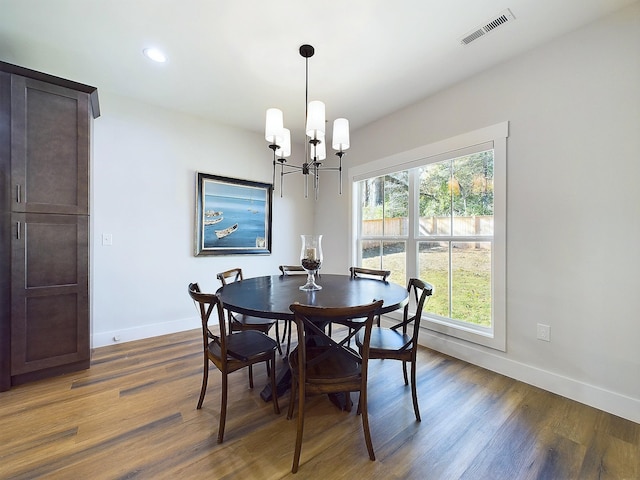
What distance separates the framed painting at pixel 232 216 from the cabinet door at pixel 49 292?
1.26 metres

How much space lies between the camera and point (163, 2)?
178 cm

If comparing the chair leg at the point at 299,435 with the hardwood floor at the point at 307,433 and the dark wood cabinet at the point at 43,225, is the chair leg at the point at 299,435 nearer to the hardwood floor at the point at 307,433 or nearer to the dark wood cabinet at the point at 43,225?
the hardwood floor at the point at 307,433

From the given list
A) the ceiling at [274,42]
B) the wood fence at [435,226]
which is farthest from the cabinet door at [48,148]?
the wood fence at [435,226]

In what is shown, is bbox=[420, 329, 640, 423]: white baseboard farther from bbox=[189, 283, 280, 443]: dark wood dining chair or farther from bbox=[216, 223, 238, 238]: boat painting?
bbox=[216, 223, 238, 238]: boat painting

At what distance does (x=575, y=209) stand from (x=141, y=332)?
4.15 meters

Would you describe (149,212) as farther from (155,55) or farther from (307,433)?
(307,433)

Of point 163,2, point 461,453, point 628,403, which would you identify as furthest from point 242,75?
point 628,403

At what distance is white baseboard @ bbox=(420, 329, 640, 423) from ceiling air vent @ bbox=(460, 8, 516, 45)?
8.34 ft

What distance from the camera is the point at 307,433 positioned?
1.62m

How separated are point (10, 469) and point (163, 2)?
8.95ft

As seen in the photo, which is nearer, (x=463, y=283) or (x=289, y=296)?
(x=289, y=296)

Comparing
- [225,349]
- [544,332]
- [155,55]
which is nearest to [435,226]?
[544,332]

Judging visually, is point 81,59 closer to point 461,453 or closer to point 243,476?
point 243,476

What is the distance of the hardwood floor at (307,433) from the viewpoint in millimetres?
1374
